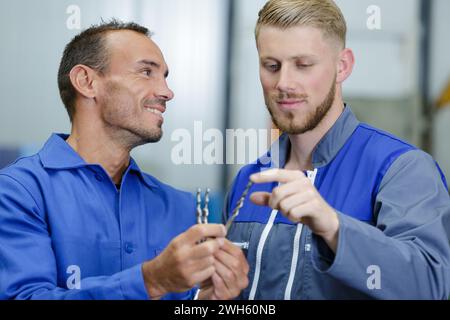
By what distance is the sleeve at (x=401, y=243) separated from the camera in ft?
2.00

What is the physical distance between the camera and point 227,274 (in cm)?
67

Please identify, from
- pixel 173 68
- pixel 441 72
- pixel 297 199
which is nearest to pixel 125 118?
pixel 173 68

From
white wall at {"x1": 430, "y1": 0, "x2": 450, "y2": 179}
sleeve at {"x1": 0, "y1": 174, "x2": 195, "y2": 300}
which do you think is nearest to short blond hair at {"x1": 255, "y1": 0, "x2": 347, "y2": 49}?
sleeve at {"x1": 0, "y1": 174, "x2": 195, "y2": 300}

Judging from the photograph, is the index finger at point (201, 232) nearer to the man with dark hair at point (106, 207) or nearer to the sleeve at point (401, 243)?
the man with dark hair at point (106, 207)

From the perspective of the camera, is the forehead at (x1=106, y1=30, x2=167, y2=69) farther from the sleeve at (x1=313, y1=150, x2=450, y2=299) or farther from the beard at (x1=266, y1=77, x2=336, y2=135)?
the sleeve at (x1=313, y1=150, x2=450, y2=299)

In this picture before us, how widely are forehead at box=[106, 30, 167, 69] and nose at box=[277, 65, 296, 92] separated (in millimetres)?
212

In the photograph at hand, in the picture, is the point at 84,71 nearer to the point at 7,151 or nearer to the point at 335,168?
the point at 7,151

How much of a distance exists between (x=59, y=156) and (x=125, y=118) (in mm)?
105

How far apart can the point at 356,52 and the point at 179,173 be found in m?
0.70

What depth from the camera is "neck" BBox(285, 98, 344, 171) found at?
780 millimetres

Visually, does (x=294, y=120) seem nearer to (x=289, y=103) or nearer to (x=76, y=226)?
(x=289, y=103)

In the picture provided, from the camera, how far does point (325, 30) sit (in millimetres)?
757
